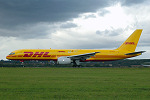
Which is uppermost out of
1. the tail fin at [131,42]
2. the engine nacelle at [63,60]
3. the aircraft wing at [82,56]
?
the tail fin at [131,42]

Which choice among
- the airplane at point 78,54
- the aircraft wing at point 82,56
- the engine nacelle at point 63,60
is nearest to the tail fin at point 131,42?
the airplane at point 78,54

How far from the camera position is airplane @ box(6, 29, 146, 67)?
2072 inches

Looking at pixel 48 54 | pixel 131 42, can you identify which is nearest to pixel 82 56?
pixel 48 54

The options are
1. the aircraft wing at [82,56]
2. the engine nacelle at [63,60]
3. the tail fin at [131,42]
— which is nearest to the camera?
the engine nacelle at [63,60]

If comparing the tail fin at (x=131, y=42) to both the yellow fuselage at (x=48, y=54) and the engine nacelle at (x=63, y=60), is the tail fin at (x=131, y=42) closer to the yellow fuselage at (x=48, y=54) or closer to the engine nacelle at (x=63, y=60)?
the yellow fuselage at (x=48, y=54)

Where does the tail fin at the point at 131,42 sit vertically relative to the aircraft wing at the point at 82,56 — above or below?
above

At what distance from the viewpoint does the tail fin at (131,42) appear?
59.4 meters

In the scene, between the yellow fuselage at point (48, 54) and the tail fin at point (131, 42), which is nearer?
the yellow fuselage at point (48, 54)

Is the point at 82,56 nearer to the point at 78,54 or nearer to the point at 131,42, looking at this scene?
the point at 78,54

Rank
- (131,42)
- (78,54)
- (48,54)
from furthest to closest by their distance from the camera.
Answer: (131,42), (78,54), (48,54)

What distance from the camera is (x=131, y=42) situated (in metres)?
59.5

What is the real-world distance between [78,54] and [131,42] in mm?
14300

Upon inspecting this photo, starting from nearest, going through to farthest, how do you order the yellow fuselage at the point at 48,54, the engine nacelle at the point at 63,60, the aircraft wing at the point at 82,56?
the engine nacelle at the point at 63,60 < the yellow fuselage at the point at 48,54 < the aircraft wing at the point at 82,56
